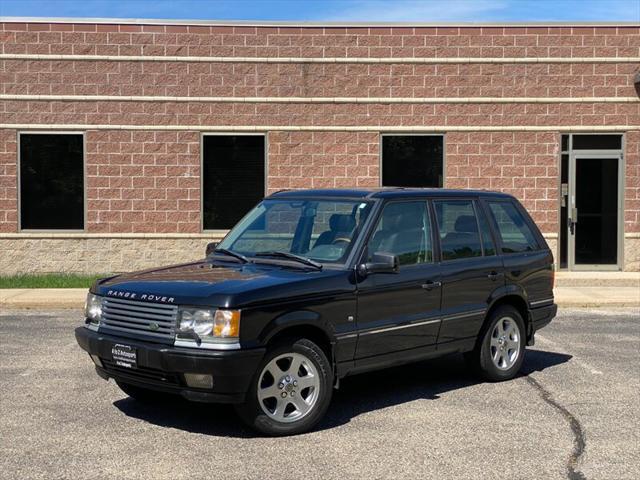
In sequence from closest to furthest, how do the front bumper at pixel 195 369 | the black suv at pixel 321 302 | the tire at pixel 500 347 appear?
1. the front bumper at pixel 195 369
2. the black suv at pixel 321 302
3. the tire at pixel 500 347

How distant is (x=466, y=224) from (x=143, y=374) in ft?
10.9

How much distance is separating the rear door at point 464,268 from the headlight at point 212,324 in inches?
89.1

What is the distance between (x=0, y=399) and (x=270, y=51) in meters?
12.1

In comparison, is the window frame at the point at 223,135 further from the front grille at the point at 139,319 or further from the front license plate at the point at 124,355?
the front license plate at the point at 124,355

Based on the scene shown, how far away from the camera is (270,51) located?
18469mm

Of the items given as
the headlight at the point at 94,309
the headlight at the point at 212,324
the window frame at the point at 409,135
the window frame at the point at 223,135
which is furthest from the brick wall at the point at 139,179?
the headlight at the point at 212,324

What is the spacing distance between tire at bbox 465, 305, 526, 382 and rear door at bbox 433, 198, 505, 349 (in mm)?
185

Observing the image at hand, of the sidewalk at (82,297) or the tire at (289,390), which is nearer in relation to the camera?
the tire at (289,390)

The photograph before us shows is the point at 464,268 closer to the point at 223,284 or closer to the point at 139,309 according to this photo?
the point at 223,284

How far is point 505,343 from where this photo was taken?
27.9 feet

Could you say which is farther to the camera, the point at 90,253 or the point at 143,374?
the point at 90,253

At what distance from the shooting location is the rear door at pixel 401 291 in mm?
7078

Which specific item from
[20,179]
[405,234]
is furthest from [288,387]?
[20,179]

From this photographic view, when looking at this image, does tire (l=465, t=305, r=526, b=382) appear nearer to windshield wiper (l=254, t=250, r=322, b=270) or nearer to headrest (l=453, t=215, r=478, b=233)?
headrest (l=453, t=215, r=478, b=233)
